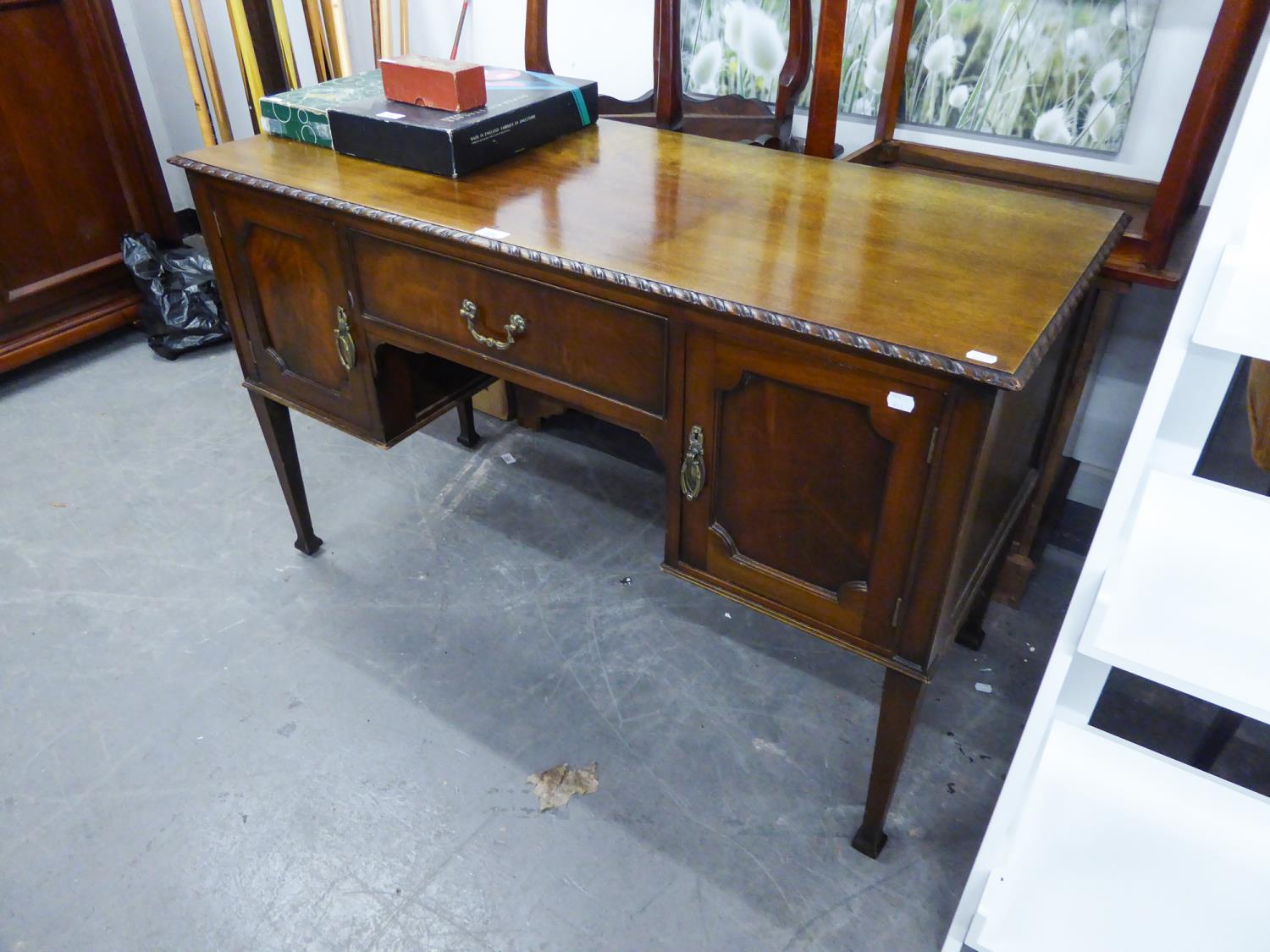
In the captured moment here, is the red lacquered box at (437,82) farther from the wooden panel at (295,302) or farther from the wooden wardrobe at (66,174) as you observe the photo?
the wooden wardrobe at (66,174)

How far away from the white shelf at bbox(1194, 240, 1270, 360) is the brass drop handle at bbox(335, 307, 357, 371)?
3.79 feet

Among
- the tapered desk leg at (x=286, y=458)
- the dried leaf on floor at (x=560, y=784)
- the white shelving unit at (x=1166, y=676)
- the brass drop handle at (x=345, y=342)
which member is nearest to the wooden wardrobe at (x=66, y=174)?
the tapered desk leg at (x=286, y=458)

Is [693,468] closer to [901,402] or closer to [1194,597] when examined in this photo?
[901,402]

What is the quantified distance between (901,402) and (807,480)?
180mm

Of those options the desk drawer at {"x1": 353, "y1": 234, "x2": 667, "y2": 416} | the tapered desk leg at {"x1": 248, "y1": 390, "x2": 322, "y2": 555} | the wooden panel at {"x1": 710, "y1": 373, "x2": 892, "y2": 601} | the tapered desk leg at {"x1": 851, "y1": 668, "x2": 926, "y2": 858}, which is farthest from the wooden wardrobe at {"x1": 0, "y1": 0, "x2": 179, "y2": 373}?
the tapered desk leg at {"x1": 851, "y1": 668, "x2": 926, "y2": 858}

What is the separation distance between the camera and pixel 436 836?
4.59ft

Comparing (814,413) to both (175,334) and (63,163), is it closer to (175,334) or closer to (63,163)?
(175,334)

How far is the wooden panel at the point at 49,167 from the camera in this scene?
238 cm

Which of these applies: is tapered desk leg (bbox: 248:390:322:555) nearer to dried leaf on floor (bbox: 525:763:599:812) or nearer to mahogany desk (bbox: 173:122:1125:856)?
mahogany desk (bbox: 173:122:1125:856)

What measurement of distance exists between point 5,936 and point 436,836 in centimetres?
61

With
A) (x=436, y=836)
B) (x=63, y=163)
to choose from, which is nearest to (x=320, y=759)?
(x=436, y=836)

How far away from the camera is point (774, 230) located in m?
1.19

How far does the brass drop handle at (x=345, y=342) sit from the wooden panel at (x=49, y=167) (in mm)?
1621

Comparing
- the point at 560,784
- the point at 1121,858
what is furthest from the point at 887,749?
the point at 560,784
